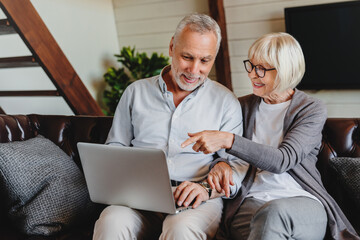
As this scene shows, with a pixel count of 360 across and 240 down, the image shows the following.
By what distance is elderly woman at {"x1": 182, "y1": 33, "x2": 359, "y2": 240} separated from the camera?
4.38 ft

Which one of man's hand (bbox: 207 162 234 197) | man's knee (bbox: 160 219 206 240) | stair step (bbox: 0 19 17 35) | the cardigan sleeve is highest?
stair step (bbox: 0 19 17 35)

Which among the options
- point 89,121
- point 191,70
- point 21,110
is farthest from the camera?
point 21,110

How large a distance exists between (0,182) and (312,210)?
133cm

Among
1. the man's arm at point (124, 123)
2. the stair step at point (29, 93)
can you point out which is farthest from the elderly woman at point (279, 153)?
the stair step at point (29, 93)

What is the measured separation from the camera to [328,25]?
3215mm

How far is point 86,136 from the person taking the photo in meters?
2.05

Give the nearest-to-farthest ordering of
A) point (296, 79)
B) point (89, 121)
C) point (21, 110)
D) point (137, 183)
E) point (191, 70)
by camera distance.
Answer: point (137, 183) < point (296, 79) < point (191, 70) < point (89, 121) < point (21, 110)

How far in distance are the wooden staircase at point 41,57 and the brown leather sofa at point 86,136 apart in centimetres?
55

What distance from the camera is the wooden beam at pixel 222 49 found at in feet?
11.7

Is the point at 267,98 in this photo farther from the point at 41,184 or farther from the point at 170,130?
the point at 41,184

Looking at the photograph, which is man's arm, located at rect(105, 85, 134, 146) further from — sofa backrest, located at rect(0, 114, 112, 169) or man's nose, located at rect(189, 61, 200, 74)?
man's nose, located at rect(189, 61, 200, 74)

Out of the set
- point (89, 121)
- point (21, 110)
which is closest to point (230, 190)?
point (89, 121)

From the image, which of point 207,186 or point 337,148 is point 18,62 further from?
point 337,148

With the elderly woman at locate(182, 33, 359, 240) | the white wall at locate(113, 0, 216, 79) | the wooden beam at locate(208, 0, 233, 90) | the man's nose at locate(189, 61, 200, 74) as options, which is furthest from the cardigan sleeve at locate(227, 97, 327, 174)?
the white wall at locate(113, 0, 216, 79)
